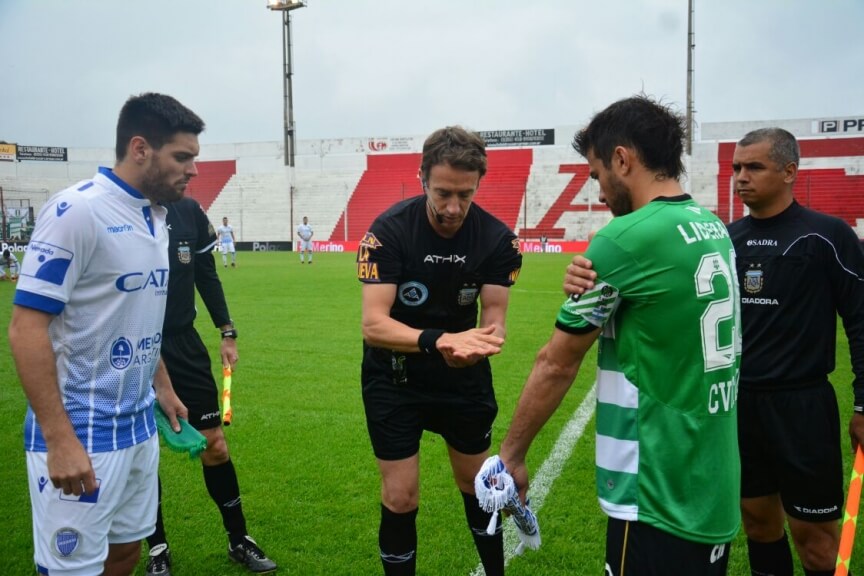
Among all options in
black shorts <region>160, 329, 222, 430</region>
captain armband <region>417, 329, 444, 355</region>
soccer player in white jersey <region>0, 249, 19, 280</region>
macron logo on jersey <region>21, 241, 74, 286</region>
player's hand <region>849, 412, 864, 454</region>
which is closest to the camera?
macron logo on jersey <region>21, 241, 74, 286</region>

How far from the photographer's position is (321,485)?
5266mm

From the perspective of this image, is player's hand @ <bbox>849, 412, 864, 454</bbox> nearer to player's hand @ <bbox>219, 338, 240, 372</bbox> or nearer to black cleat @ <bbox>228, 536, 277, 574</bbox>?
black cleat @ <bbox>228, 536, 277, 574</bbox>

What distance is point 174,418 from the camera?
3.30m

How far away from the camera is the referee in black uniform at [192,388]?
13.5 feet

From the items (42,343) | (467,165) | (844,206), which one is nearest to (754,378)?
(467,165)

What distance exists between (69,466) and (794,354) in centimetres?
327

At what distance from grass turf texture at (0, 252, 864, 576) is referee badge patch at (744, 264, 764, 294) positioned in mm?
1708

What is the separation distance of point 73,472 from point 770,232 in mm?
3393

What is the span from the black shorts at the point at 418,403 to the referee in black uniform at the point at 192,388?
1256mm

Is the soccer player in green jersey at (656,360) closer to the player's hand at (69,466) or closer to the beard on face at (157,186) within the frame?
the player's hand at (69,466)

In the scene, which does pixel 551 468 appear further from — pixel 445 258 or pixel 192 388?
pixel 192 388

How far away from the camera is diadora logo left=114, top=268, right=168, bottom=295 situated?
2.71m

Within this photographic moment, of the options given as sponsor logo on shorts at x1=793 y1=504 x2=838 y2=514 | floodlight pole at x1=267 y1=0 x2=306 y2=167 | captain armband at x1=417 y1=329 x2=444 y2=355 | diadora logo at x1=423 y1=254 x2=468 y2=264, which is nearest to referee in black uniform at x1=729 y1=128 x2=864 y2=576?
sponsor logo on shorts at x1=793 y1=504 x2=838 y2=514

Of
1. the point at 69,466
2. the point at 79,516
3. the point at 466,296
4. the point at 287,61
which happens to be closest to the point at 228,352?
the point at 466,296
